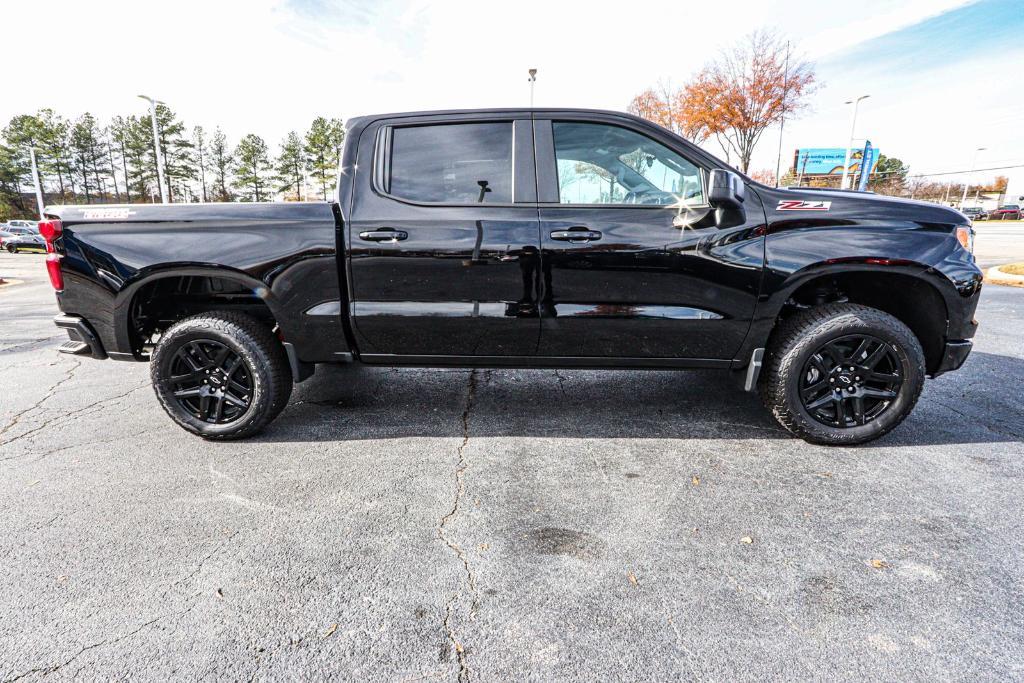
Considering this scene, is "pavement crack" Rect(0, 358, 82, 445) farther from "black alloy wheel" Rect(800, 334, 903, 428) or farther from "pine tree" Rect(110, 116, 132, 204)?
"pine tree" Rect(110, 116, 132, 204)

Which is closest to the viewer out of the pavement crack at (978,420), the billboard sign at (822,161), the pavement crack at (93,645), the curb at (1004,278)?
the pavement crack at (93,645)

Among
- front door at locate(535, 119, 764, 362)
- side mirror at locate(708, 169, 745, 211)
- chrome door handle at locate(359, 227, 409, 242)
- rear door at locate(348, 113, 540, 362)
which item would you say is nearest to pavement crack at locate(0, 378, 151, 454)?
rear door at locate(348, 113, 540, 362)

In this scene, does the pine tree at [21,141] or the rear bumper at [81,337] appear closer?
the rear bumper at [81,337]

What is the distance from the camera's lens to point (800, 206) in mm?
2959

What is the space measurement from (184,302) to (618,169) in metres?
2.99

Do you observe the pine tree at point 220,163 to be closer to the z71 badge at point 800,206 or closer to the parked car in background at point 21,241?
the parked car in background at point 21,241

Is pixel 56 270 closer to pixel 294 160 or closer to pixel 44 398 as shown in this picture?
pixel 44 398

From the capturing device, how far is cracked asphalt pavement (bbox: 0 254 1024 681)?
5.57 feet

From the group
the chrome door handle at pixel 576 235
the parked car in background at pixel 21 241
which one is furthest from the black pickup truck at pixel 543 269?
the parked car in background at pixel 21 241

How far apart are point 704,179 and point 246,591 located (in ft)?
9.90

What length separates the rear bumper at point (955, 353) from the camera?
306cm

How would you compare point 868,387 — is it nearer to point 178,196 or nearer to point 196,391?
point 196,391

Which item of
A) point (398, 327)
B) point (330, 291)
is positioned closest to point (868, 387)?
point (398, 327)

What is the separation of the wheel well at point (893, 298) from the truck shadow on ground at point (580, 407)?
65cm
